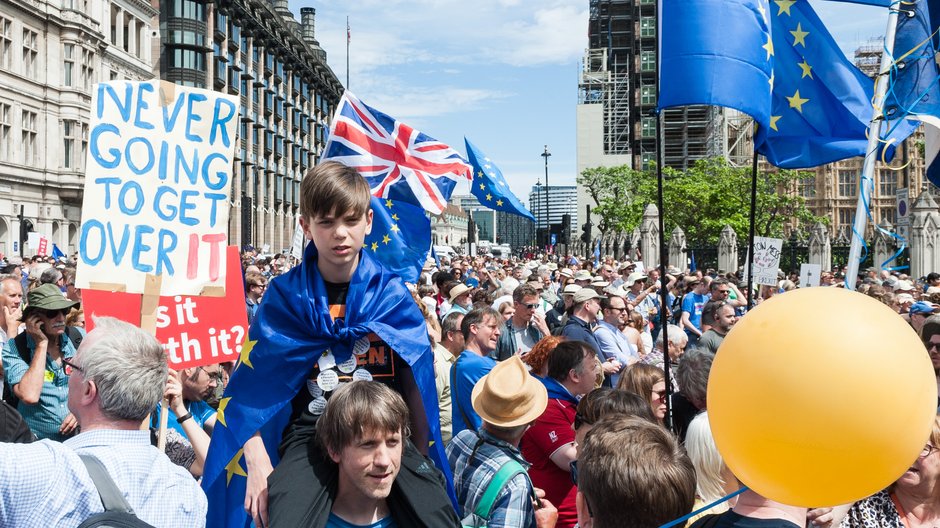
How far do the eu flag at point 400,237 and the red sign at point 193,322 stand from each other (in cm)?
255

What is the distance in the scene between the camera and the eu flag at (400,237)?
340 inches

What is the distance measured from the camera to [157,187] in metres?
5.64

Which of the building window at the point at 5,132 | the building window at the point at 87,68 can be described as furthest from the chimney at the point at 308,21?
the building window at the point at 5,132

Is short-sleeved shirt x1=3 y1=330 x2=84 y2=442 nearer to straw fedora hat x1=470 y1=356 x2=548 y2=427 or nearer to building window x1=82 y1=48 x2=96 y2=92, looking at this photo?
straw fedora hat x1=470 y1=356 x2=548 y2=427

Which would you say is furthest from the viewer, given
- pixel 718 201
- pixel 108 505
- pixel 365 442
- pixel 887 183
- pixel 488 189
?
pixel 887 183

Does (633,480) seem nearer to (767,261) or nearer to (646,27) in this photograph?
(767,261)

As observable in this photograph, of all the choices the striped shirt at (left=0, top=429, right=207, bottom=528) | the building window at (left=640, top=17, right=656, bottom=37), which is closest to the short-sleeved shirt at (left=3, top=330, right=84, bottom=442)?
the striped shirt at (left=0, top=429, right=207, bottom=528)

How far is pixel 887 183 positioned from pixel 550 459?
99.1 m

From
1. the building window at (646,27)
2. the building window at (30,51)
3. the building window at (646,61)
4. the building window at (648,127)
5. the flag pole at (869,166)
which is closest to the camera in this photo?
the flag pole at (869,166)

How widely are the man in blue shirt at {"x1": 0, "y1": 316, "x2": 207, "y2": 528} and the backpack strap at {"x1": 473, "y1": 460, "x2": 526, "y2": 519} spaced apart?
1.23 m

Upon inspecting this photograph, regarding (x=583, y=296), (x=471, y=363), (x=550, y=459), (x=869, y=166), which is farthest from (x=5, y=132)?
(x=869, y=166)

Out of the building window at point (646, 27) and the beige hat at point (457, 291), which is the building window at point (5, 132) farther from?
the building window at point (646, 27)

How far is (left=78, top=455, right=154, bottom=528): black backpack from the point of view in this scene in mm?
2438

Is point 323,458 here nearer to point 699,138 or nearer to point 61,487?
point 61,487
